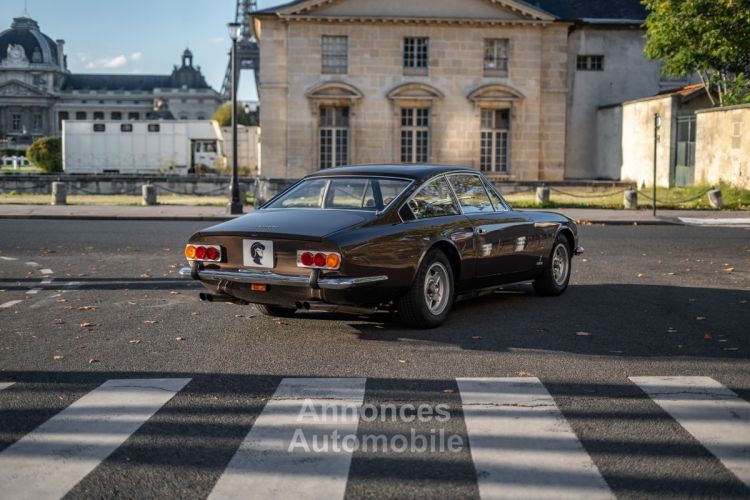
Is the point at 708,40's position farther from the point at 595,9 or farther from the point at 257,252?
the point at 257,252

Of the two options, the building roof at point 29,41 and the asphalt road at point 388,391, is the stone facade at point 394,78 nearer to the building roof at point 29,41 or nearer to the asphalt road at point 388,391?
the asphalt road at point 388,391

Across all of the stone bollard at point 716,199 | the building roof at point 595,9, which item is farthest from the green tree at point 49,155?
the stone bollard at point 716,199

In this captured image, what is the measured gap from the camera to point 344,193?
8.90 metres

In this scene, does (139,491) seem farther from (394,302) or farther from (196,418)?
(394,302)

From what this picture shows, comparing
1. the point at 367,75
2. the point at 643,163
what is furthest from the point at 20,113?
the point at 643,163

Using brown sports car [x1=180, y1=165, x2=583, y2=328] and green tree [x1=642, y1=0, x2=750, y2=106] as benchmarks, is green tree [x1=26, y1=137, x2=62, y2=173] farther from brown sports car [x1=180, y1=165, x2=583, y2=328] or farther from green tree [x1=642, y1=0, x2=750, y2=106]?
brown sports car [x1=180, y1=165, x2=583, y2=328]

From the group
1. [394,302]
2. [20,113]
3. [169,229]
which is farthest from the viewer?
[20,113]

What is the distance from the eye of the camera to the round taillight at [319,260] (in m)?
7.81

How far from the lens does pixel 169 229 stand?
22672mm

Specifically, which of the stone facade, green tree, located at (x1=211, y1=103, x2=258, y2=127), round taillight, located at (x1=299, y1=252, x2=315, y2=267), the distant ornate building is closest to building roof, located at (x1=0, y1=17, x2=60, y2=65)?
the distant ornate building

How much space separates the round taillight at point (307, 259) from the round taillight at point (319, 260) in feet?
0.09

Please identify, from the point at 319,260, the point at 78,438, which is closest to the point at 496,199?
the point at 319,260

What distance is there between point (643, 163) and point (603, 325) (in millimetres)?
35548

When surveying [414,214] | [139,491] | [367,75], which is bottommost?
[139,491]
